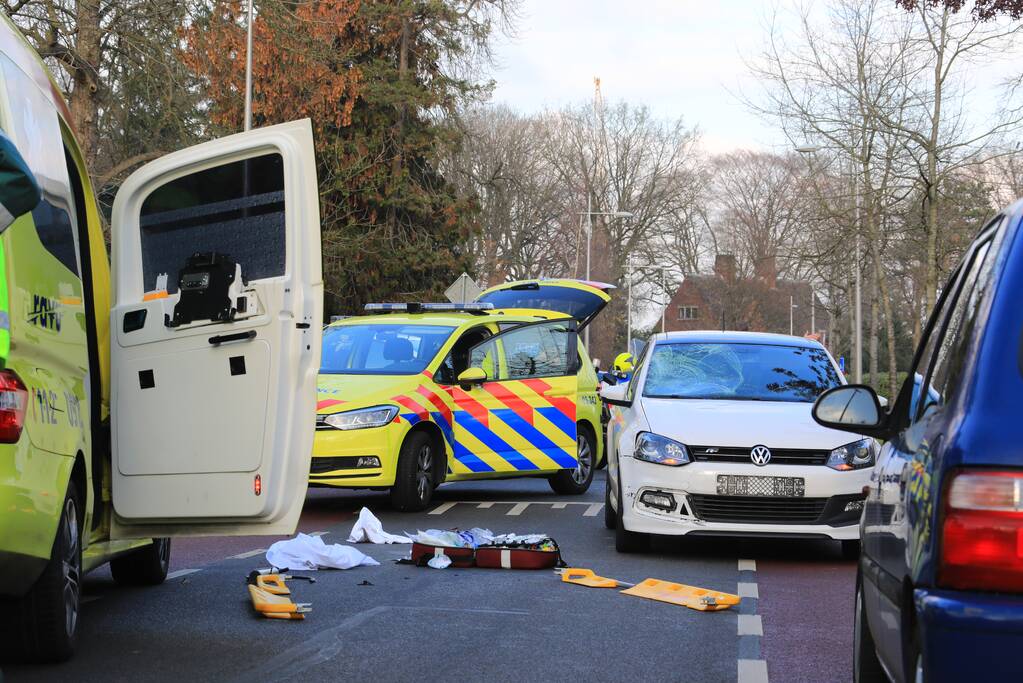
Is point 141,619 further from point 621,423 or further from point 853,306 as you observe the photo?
point 853,306

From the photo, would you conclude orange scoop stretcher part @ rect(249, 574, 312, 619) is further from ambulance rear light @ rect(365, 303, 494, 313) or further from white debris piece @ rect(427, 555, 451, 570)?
ambulance rear light @ rect(365, 303, 494, 313)

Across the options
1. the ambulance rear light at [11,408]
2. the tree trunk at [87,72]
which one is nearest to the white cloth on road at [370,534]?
the ambulance rear light at [11,408]

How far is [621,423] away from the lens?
11.4m

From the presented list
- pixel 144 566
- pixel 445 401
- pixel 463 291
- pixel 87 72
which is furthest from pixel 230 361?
pixel 463 291

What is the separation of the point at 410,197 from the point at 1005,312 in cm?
3961

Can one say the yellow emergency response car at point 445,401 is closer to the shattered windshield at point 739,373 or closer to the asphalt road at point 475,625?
the asphalt road at point 475,625

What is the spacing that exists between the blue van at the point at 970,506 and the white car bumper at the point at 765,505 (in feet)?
20.5

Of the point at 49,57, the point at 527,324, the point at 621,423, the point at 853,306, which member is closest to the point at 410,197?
the point at 853,306

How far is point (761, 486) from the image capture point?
400 inches

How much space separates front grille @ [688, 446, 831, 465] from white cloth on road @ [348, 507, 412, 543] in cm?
248

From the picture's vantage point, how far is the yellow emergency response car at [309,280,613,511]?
13406 mm

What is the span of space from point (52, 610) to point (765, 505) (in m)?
5.42

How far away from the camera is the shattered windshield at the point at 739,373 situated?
11445 millimetres

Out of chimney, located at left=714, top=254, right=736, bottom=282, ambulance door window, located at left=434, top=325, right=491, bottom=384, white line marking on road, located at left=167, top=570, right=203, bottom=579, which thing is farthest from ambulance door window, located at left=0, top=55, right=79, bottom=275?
chimney, located at left=714, top=254, right=736, bottom=282
